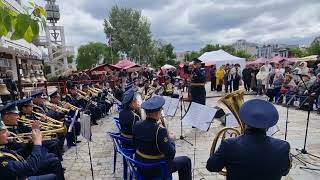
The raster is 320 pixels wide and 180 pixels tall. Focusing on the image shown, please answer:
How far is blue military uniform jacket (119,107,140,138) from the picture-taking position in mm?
5312

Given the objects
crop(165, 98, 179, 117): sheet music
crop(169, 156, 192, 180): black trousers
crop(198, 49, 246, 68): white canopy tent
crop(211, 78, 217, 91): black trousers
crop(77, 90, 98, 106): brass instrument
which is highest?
crop(198, 49, 246, 68): white canopy tent

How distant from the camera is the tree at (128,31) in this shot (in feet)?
144

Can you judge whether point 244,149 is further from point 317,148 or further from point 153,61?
point 153,61

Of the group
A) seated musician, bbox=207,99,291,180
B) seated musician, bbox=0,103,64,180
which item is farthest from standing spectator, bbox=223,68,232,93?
seated musician, bbox=207,99,291,180

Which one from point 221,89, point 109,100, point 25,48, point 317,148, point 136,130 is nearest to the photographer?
point 136,130

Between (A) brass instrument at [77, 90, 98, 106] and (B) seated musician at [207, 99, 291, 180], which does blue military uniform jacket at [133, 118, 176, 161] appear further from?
(A) brass instrument at [77, 90, 98, 106]

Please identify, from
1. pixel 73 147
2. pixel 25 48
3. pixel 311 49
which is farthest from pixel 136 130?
pixel 311 49

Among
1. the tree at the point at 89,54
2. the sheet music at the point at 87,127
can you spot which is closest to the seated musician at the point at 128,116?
the sheet music at the point at 87,127

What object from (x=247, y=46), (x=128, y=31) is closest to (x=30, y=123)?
(x=128, y=31)

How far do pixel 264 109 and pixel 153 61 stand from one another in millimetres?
47129

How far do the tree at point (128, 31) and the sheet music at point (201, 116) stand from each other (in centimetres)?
3912

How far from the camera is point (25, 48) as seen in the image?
2431cm

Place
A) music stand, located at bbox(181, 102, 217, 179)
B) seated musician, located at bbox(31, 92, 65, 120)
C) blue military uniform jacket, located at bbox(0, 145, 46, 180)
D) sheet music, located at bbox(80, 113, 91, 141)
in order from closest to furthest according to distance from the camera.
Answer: blue military uniform jacket, located at bbox(0, 145, 46, 180) → sheet music, located at bbox(80, 113, 91, 141) → music stand, located at bbox(181, 102, 217, 179) → seated musician, located at bbox(31, 92, 65, 120)

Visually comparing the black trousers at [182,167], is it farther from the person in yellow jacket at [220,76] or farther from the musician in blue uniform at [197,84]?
the person in yellow jacket at [220,76]
